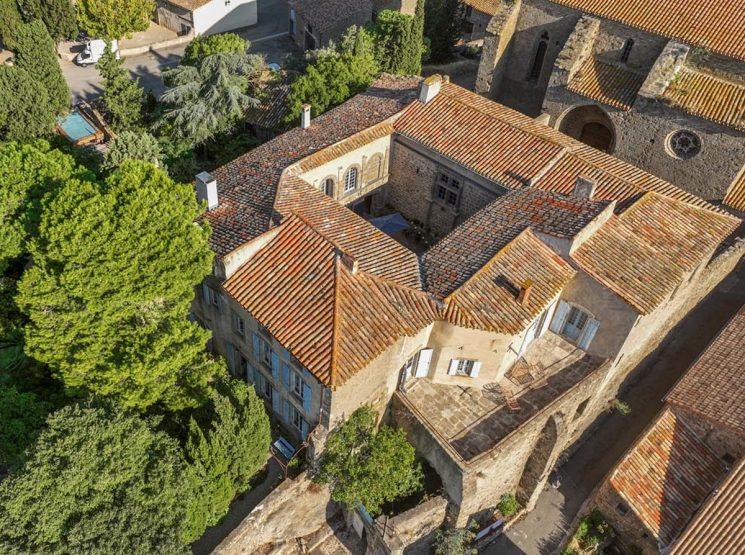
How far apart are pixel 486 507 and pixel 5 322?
81.0 ft

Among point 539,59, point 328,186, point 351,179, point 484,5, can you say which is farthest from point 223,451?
point 484,5

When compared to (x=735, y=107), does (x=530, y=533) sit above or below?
below

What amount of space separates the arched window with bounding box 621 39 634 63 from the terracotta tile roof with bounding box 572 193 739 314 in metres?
13.2

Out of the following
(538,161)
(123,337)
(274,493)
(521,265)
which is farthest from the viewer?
(538,161)

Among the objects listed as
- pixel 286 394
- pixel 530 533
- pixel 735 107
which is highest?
pixel 735 107

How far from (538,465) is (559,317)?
7.34m

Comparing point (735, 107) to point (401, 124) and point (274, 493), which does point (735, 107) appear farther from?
point (274, 493)

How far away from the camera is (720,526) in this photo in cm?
2645

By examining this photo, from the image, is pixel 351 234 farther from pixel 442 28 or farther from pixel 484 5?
pixel 484 5

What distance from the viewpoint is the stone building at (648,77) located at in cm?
3712

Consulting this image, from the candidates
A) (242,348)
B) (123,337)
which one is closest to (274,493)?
(242,348)

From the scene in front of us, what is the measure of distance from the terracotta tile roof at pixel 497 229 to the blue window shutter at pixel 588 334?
186 inches

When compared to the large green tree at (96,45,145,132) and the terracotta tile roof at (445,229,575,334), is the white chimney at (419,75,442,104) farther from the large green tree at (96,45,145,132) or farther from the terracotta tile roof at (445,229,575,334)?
the large green tree at (96,45,145,132)

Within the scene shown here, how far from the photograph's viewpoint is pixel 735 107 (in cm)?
3650
